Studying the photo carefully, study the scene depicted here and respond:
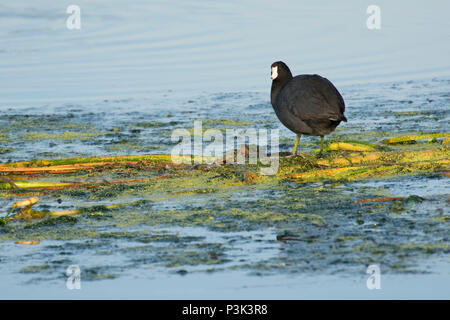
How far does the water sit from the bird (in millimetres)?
674

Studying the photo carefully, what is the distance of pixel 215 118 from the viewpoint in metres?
9.30

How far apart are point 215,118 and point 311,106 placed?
2644 millimetres

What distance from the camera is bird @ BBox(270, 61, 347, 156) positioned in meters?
6.76

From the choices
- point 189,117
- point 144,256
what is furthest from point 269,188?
point 189,117

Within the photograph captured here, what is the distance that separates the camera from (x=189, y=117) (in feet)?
30.9

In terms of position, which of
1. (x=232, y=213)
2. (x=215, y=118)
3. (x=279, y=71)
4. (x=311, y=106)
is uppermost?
(x=279, y=71)

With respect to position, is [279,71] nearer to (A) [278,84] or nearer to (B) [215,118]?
(A) [278,84]

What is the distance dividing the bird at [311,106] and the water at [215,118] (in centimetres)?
67

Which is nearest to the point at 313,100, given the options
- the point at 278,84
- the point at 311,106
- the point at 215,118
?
the point at 311,106

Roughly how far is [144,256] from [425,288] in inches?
56.5

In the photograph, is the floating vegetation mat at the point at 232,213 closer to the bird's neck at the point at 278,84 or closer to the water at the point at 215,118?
the water at the point at 215,118

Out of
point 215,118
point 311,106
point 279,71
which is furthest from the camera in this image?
point 215,118

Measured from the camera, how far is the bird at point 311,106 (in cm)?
676
